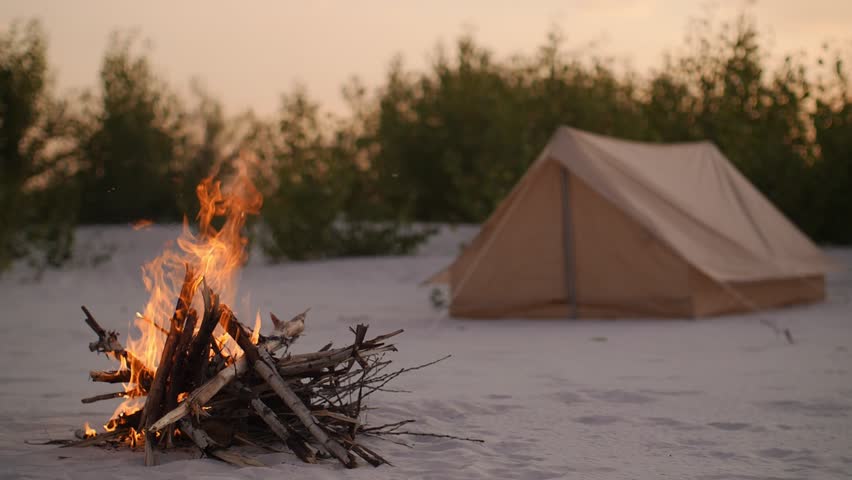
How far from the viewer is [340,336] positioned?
786 centimetres

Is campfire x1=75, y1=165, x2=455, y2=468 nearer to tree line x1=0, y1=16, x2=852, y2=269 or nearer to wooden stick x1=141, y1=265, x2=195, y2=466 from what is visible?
wooden stick x1=141, y1=265, x2=195, y2=466

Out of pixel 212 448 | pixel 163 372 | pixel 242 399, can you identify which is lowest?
pixel 212 448

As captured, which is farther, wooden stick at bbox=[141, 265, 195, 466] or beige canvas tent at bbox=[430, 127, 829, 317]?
beige canvas tent at bbox=[430, 127, 829, 317]

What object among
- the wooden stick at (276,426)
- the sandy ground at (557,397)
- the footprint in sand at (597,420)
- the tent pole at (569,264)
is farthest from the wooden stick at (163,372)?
the tent pole at (569,264)

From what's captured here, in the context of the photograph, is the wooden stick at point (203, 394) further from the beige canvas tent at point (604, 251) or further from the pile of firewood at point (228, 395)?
the beige canvas tent at point (604, 251)

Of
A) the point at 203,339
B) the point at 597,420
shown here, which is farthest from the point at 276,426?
the point at 597,420

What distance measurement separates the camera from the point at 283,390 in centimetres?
375

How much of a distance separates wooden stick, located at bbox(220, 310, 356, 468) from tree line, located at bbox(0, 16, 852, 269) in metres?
11.3

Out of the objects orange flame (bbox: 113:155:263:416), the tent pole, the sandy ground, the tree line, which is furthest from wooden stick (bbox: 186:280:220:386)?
the tree line

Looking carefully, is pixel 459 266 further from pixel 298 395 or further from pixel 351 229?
pixel 351 229

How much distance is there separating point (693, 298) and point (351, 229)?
839cm

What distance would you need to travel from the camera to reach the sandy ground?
3725 mm

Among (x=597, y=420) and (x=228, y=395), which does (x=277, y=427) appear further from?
(x=597, y=420)

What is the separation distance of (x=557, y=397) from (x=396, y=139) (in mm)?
15286
